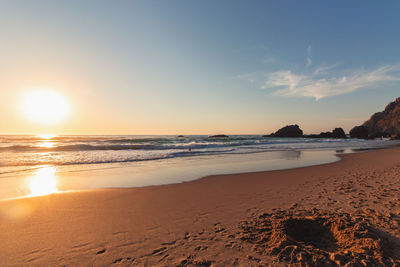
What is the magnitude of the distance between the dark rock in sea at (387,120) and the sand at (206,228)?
363 feet

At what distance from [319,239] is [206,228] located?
7.03ft

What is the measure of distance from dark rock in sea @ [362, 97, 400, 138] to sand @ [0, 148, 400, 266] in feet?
363

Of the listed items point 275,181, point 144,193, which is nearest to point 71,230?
point 144,193

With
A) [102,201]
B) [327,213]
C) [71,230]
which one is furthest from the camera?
[102,201]

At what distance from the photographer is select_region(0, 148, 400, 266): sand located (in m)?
3.01

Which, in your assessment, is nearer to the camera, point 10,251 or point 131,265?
point 131,265

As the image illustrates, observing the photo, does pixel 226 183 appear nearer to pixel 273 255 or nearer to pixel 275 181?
pixel 275 181

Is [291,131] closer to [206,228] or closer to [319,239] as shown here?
[319,239]

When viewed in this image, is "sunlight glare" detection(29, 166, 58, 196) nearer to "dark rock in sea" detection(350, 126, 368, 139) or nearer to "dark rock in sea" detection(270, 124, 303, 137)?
"dark rock in sea" detection(350, 126, 368, 139)

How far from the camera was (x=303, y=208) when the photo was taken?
495cm

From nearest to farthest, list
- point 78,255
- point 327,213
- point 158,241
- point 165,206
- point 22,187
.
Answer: point 78,255 → point 158,241 → point 327,213 → point 165,206 → point 22,187

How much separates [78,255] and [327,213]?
5.20m

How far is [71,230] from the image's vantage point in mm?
4008

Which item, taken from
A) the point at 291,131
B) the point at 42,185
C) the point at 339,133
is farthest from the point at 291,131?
the point at 42,185
